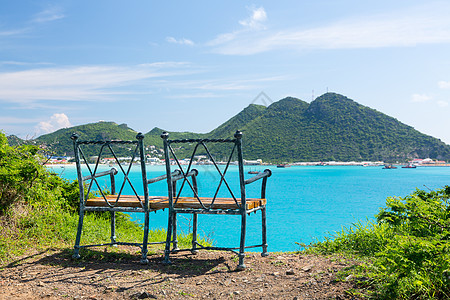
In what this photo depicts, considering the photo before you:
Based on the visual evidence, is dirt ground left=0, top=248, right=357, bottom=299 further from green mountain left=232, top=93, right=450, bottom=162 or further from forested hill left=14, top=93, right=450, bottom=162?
green mountain left=232, top=93, right=450, bottom=162

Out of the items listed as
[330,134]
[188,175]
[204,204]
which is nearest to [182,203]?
[204,204]

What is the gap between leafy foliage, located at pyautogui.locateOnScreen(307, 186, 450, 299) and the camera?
10.5 ft

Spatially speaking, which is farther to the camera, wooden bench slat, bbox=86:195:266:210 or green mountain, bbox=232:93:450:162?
green mountain, bbox=232:93:450:162

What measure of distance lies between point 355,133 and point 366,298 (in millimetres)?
123373

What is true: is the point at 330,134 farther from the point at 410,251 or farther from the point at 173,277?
the point at 410,251

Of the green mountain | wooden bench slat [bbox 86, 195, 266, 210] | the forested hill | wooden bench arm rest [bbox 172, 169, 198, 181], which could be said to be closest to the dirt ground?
wooden bench slat [bbox 86, 195, 266, 210]

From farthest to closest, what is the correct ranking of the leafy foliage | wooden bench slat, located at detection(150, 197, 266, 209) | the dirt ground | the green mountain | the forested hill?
the green mountain
the forested hill
wooden bench slat, located at detection(150, 197, 266, 209)
the dirt ground
the leafy foliage

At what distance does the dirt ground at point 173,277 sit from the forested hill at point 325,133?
84.0 m

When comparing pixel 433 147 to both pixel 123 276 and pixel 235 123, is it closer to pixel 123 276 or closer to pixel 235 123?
pixel 235 123

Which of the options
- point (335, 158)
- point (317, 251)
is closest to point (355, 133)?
point (335, 158)

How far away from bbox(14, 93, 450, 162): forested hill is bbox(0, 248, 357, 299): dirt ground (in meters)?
84.0

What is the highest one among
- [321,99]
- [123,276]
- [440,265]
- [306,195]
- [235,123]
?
[321,99]

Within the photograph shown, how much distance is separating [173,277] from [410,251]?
249cm

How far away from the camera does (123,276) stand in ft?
14.6
